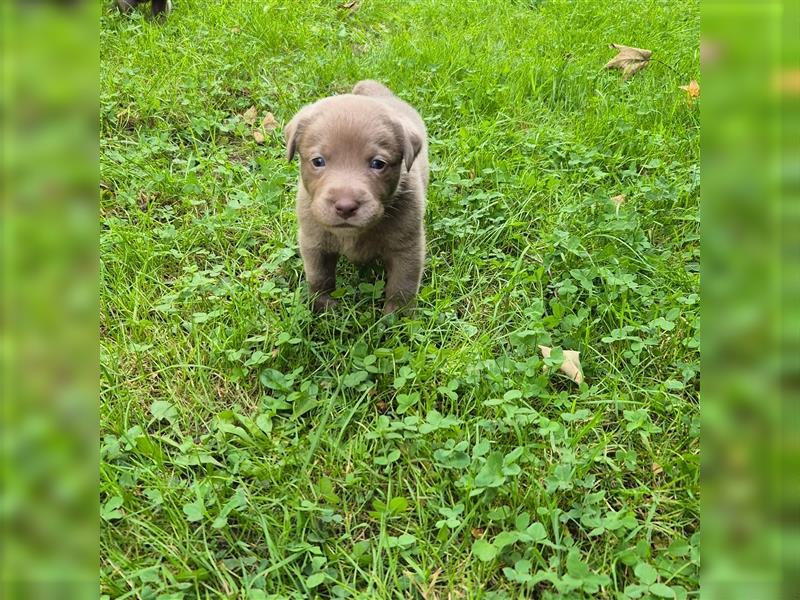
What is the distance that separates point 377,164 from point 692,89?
320 centimetres

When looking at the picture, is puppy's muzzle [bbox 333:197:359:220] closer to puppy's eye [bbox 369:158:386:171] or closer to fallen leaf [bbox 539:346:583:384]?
puppy's eye [bbox 369:158:386:171]

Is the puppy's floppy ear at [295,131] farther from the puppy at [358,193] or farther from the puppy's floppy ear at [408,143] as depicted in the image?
the puppy's floppy ear at [408,143]

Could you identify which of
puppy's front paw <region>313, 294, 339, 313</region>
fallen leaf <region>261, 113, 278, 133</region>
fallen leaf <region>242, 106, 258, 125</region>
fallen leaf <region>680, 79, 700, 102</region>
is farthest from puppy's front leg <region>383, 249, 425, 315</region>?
fallen leaf <region>680, 79, 700, 102</region>

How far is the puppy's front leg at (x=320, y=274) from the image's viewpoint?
134 inches

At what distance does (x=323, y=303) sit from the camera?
342 centimetres

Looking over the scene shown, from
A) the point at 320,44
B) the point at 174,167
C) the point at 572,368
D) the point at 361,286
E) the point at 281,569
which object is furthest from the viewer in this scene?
the point at 320,44

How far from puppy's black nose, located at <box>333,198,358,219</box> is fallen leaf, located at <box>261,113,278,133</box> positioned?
6.99 ft

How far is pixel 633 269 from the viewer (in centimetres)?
360

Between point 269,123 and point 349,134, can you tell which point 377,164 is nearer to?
point 349,134
